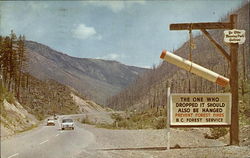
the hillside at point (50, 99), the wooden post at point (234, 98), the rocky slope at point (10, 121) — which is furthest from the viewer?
the hillside at point (50, 99)

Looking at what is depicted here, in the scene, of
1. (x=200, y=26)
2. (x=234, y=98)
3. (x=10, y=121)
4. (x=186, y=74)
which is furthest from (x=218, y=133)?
(x=186, y=74)

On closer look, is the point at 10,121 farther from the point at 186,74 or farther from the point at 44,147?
the point at 186,74

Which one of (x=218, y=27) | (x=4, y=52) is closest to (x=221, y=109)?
(x=218, y=27)

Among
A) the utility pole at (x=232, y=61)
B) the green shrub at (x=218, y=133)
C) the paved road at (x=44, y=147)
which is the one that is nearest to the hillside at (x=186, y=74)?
the green shrub at (x=218, y=133)

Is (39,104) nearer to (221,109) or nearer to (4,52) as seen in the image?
(4,52)

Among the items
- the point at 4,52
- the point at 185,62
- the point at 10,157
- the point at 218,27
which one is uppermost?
the point at 4,52

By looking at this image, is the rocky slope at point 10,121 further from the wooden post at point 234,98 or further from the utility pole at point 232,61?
the wooden post at point 234,98

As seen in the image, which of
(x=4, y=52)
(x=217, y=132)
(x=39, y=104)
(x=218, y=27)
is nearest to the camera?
(x=218, y=27)
